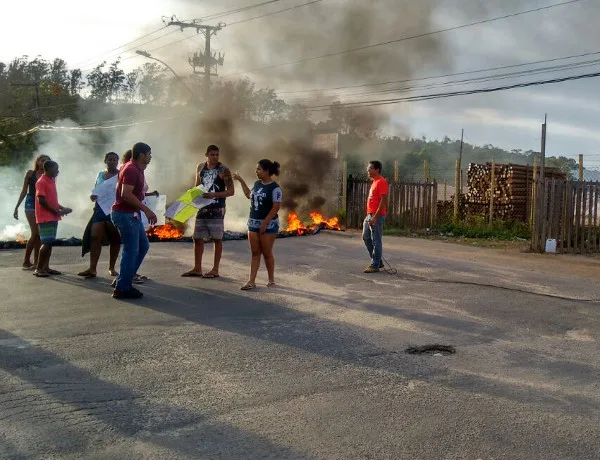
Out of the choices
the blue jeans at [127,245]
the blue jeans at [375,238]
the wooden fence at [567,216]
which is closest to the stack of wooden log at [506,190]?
the wooden fence at [567,216]

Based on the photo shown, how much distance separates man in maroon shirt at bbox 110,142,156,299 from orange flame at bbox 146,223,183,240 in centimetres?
600

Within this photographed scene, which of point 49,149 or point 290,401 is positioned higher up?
point 49,149

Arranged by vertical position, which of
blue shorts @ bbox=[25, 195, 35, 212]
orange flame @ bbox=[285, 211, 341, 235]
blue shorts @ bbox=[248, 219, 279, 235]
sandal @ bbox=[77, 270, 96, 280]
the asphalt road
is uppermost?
blue shorts @ bbox=[25, 195, 35, 212]

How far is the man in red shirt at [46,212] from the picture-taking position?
8016 millimetres

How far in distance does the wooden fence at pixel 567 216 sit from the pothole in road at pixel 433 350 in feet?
26.8

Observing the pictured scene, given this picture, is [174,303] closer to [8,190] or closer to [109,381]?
[109,381]

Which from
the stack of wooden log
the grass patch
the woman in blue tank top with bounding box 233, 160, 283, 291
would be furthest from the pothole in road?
the stack of wooden log

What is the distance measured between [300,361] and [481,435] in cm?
167

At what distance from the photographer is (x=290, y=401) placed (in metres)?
3.89

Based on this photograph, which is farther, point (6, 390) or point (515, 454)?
point (6, 390)

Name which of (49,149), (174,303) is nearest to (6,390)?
(174,303)

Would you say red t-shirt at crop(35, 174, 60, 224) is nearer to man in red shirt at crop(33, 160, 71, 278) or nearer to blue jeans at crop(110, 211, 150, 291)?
man in red shirt at crop(33, 160, 71, 278)

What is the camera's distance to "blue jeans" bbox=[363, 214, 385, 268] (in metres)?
9.04

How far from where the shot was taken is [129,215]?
6820mm
